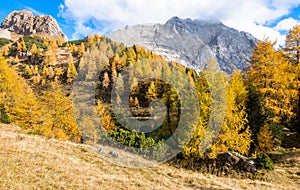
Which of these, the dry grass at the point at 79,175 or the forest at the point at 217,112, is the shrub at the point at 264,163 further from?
the dry grass at the point at 79,175

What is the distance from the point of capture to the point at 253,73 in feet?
86.0

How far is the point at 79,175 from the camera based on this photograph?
11820 mm

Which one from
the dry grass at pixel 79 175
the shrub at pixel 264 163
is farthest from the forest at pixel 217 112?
the dry grass at pixel 79 175

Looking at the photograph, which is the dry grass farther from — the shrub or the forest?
the forest

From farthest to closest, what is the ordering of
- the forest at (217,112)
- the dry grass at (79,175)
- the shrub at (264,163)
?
the forest at (217,112) → the shrub at (264,163) → the dry grass at (79,175)

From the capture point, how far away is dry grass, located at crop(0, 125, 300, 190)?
31.9 feet

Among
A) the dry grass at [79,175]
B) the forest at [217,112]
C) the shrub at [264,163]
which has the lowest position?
the dry grass at [79,175]

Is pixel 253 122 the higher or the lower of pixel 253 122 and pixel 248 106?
the lower

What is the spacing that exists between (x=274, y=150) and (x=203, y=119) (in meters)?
10.1

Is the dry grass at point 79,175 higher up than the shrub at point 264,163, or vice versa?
the shrub at point 264,163

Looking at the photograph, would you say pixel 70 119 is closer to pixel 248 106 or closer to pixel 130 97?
pixel 248 106

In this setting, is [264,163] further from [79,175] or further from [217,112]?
[79,175]

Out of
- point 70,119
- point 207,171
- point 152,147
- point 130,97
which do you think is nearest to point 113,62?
point 130,97

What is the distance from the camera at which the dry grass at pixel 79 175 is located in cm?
973
